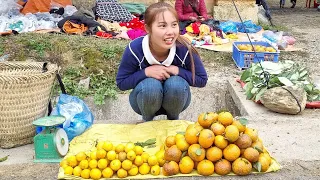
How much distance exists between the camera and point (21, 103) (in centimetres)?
315

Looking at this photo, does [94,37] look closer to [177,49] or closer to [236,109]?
[236,109]

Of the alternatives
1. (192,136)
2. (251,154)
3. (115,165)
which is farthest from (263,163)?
(115,165)

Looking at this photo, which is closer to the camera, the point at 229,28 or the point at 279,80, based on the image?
the point at 279,80

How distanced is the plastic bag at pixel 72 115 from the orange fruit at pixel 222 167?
127 centimetres

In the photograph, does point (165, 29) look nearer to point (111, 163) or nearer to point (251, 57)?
point (111, 163)

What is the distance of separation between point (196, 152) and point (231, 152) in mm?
226

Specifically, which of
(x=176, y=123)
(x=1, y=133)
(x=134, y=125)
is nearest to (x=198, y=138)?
(x=176, y=123)

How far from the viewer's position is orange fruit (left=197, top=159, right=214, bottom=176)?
2.61 m

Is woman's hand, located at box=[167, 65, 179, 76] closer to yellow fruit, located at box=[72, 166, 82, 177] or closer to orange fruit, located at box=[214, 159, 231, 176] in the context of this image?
orange fruit, located at box=[214, 159, 231, 176]

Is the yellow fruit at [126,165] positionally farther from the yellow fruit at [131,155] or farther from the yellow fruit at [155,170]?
the yellow fruit at [155,170]

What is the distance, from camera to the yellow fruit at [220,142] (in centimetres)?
261

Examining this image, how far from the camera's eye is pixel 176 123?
136 inches

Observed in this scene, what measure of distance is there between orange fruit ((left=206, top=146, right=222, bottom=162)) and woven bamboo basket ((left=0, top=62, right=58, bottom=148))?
4.79ft

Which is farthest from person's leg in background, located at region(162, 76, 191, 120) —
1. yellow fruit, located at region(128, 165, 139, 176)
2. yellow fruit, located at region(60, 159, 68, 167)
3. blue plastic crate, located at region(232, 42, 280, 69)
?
blue plastic crate, located at region(232, 42, 280, 69)
